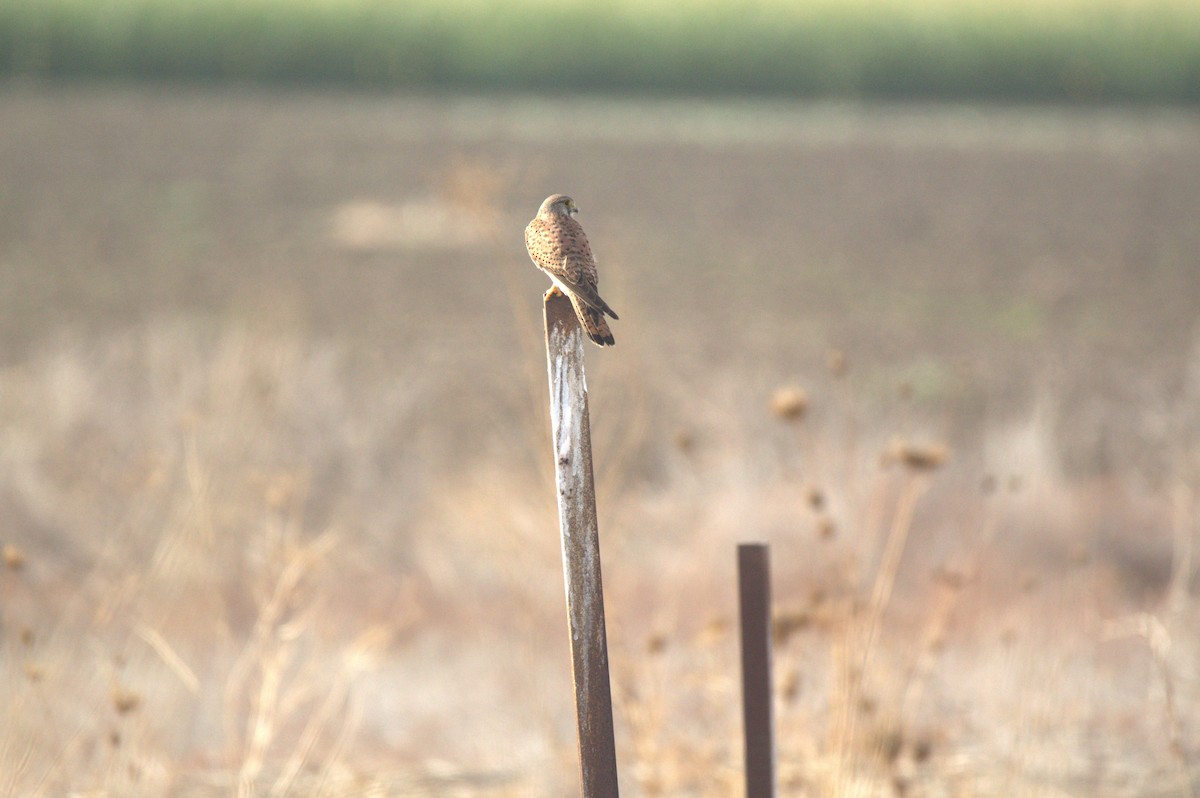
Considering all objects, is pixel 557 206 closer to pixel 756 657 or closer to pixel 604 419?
pixel 756 657

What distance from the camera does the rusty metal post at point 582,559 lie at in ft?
5.73

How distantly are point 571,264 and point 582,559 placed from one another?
1.42 ft

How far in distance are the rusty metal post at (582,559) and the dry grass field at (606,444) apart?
4.43 ft

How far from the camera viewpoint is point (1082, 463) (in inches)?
431

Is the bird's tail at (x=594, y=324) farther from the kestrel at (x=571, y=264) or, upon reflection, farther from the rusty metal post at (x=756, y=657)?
the rusty metal post at (x=756, y=657)

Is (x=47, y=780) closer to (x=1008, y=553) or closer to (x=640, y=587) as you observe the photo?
(x=640, y=587)

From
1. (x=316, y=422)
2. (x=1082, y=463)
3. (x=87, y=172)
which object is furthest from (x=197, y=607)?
(x=87, y=172)

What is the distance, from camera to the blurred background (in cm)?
407

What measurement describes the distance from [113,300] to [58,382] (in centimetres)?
660

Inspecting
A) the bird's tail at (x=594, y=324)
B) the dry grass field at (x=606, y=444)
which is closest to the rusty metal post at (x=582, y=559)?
the bird's tail at (x=594, y=324)

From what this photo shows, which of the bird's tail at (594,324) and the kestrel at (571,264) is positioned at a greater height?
the kestrel at (571,264)

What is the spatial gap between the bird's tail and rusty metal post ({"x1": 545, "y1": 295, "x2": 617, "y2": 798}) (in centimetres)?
6

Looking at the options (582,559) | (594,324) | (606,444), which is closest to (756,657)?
(582,559)

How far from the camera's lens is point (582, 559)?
177cm
